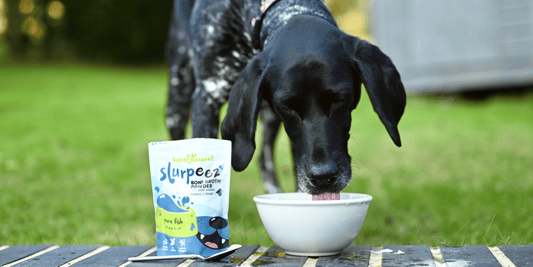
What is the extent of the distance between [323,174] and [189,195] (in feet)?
1.78

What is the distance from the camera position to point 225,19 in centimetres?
297

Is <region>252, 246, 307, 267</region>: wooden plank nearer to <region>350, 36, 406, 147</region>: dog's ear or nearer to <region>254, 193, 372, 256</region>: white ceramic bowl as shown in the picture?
<region>254, 193, 372, 256</region>: white ceramic bowl

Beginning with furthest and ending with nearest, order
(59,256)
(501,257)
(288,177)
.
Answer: (288,177)
(59,256)
(501,257)

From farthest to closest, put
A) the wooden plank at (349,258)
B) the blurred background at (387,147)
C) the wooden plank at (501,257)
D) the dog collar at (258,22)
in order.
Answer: the blurred background at (387,147) < the dog collar at (258,22) < the wooden plank at (349,258) < the wooden plank at (501,257)

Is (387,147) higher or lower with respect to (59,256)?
higher

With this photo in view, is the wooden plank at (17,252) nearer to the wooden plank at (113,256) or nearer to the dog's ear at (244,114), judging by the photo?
the wooden plank at (113,256)

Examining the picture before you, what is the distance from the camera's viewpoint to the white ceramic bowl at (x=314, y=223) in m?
1.87

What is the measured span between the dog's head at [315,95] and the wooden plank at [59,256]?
774 millimetres

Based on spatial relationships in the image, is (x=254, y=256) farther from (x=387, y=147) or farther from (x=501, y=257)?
(x=387, y=147)

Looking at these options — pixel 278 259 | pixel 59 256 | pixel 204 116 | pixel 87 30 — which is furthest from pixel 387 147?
pixel 87 30

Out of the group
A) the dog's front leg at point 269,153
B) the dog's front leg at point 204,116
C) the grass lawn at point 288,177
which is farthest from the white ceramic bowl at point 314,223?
the dog's front leg at point 269,153

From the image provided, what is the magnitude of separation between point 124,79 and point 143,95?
168 inches

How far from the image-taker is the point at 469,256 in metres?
1.88

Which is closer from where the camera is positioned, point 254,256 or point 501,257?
point 501,257
